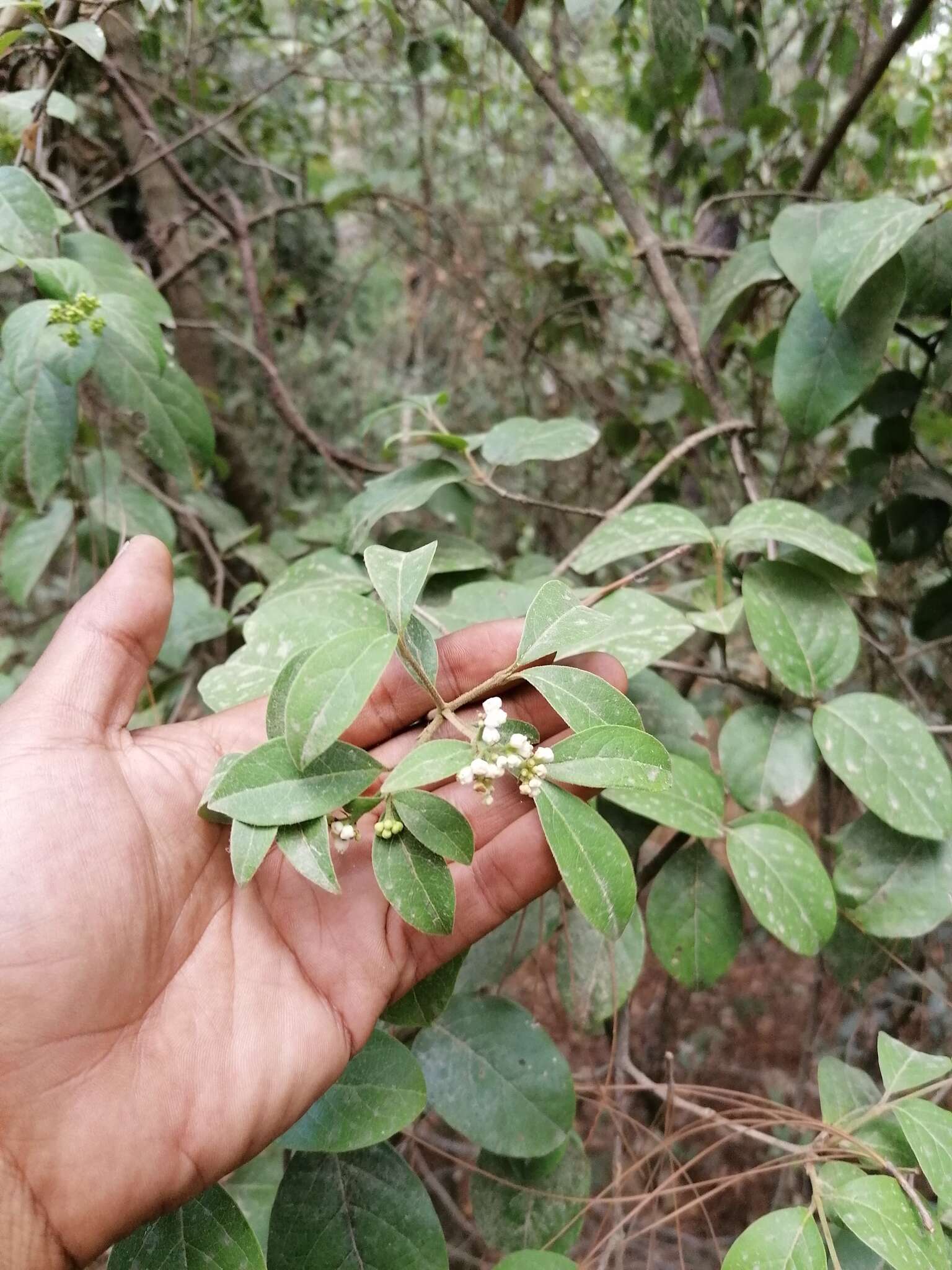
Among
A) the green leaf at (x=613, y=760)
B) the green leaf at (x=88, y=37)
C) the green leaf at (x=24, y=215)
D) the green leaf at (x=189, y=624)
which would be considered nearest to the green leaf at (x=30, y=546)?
the green leaf at (x=189, y=624)

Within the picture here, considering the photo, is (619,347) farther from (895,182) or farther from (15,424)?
(15,424)

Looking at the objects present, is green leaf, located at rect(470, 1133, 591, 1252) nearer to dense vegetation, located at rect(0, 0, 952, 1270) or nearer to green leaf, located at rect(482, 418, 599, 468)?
dense vegetation, located at rect(0, 0, 952, 1270)

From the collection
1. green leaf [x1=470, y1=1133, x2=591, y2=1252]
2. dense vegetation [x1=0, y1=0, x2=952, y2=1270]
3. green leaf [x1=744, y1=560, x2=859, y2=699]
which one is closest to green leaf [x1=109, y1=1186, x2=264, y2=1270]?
dense vegetation [x1=0, y1=0, x2=952, y2=1270]

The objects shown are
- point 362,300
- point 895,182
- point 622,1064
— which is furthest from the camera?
point 362,300

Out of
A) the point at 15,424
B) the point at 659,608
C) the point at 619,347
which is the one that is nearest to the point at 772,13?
the point at 619,347

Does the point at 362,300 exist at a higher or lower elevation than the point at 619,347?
higher

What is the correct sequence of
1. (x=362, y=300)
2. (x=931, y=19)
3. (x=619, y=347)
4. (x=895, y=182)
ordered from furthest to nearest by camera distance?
(x=362, y=300) → (x=619, y=347) → (x=895, y=182) → (x=931, y=19)
